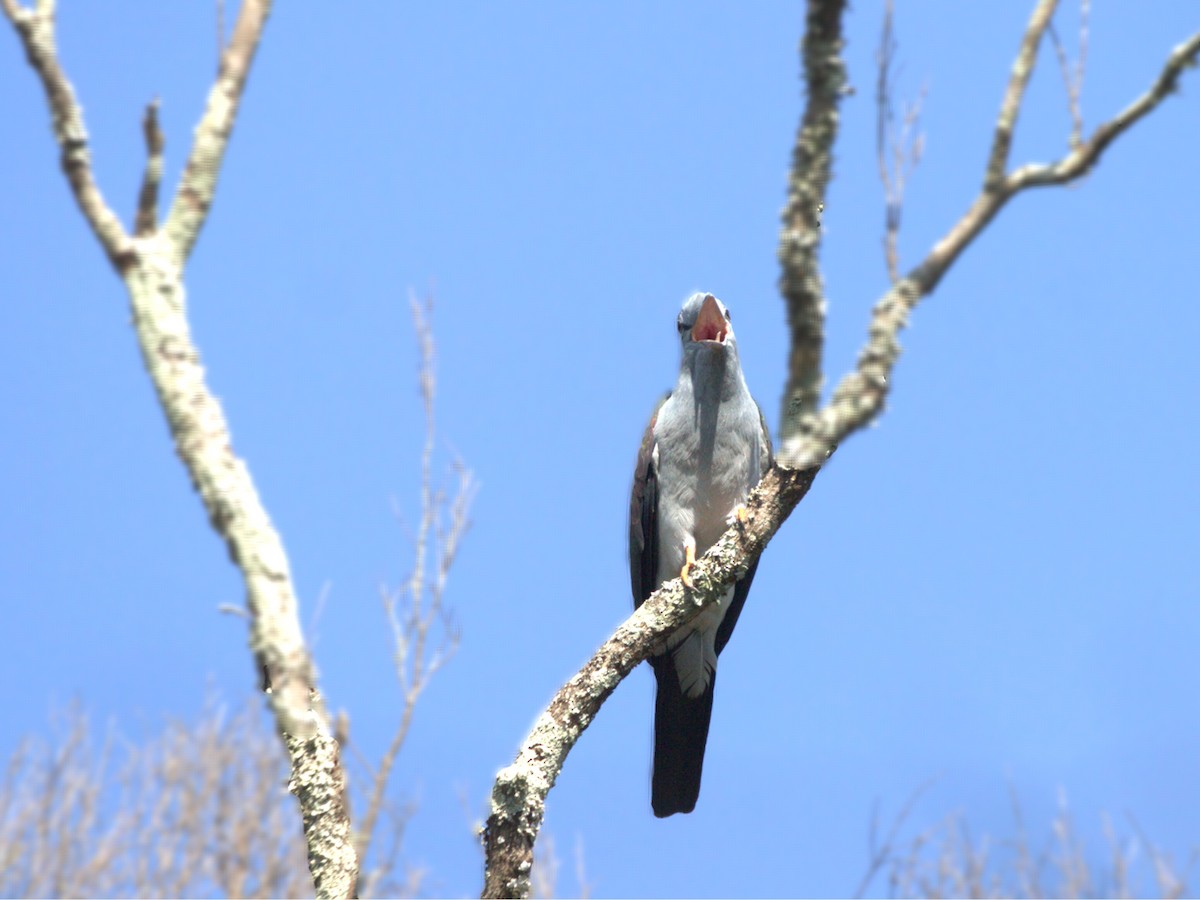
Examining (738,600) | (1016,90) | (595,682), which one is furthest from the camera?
(738,600)

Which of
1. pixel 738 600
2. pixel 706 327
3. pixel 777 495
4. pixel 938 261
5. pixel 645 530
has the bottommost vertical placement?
pixel 938 261

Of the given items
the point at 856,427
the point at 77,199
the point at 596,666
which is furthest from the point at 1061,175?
the point at 596,666

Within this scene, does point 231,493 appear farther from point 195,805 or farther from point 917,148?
point 195,805

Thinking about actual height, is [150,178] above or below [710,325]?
below

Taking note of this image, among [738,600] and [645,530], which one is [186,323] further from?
[738,600]

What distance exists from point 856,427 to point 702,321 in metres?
3.44

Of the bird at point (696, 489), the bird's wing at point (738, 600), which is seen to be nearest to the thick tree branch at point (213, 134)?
the bird at point (696, 489)

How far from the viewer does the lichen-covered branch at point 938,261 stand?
7.02 ft

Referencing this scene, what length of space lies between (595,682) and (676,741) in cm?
134

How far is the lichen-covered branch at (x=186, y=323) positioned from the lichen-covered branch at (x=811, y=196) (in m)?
0.96

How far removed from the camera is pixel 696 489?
222 inches

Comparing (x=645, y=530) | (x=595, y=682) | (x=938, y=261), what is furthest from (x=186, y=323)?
(x=645, y=530)

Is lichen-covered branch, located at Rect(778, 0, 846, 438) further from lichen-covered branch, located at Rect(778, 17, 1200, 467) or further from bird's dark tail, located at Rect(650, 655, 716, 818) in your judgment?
bird's dark tail, located at Rect(650, 655, 716, 818)

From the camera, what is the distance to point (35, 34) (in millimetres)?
2242
